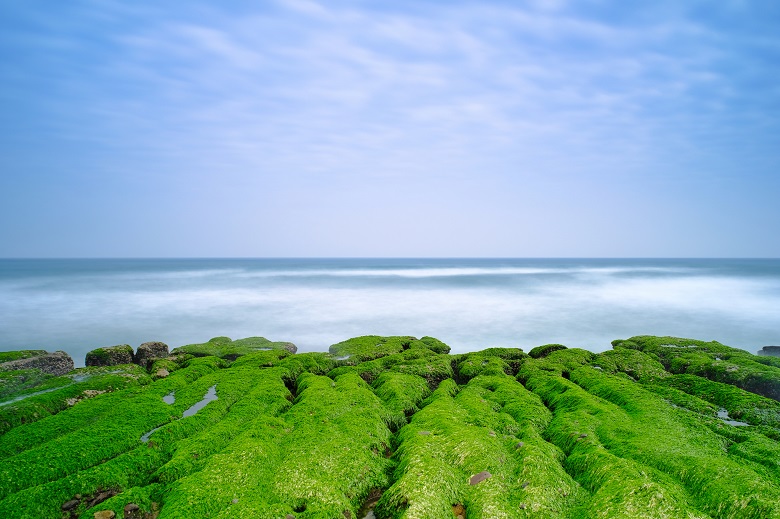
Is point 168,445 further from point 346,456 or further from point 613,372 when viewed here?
point 613,372

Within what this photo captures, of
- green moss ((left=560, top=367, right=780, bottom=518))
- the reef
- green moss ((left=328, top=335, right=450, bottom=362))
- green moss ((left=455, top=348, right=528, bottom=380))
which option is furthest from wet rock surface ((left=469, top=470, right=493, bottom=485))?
green moss ((left=328, top=335, right=450, bottom=362))

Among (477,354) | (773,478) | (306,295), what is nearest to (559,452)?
(773,478)

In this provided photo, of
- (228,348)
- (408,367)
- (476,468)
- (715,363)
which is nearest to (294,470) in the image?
(476,468)

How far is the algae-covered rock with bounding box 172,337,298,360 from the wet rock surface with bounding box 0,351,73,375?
4547mm

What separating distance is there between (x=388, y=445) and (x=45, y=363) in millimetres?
17539

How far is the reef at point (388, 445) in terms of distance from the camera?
23.1 feet

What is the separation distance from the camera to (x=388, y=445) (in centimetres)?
986

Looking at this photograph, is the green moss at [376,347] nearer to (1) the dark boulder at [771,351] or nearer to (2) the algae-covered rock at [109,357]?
(2) the algae-covered rock at [109,357]

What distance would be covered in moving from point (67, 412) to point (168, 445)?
152 inches

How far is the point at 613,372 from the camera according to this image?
16609 mm

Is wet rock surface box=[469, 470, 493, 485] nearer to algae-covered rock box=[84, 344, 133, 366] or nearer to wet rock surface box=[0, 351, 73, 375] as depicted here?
wet rock surface box=[0, 351, 73, 375]

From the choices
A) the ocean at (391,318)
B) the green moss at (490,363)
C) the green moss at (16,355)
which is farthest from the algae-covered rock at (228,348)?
the green moss at (490,363)

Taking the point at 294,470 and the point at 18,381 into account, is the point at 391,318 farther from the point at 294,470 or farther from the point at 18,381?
the point at 294,470

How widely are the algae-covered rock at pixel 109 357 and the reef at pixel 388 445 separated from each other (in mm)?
4680
